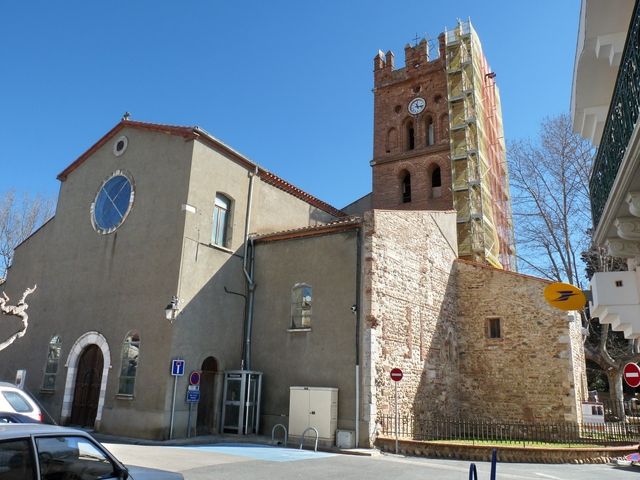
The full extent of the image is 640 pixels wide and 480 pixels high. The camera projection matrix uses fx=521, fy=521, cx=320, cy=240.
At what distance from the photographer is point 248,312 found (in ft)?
58.0

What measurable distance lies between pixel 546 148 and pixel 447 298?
8727mm

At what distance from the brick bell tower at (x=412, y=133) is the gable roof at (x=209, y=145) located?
7.45 meters

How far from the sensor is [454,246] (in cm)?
2216

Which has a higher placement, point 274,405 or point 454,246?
point 454,246

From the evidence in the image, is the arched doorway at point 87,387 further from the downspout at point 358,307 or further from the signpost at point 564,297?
the signpost at point 564,297

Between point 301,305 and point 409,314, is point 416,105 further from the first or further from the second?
point 301,305

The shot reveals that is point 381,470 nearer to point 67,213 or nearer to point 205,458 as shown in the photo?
point 205,458

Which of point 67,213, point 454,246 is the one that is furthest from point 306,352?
point 67,213

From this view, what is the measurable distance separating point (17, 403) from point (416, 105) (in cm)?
2678

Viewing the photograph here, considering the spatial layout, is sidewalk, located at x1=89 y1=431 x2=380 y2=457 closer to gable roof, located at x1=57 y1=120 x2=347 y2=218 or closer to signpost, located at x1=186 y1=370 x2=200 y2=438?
signpost, located at x1=186 y1=370 x2=200 y2=438

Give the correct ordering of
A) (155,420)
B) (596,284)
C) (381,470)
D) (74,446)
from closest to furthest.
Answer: (74,446) → (596,284) → (381,470) → (155,420)

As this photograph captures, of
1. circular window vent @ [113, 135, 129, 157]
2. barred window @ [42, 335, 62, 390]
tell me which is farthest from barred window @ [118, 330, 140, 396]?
circular window vent @ [113, 135, 129, 157]

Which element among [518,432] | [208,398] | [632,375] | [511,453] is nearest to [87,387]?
[208,398]

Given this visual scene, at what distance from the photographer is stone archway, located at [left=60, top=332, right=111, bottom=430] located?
1627 cm
